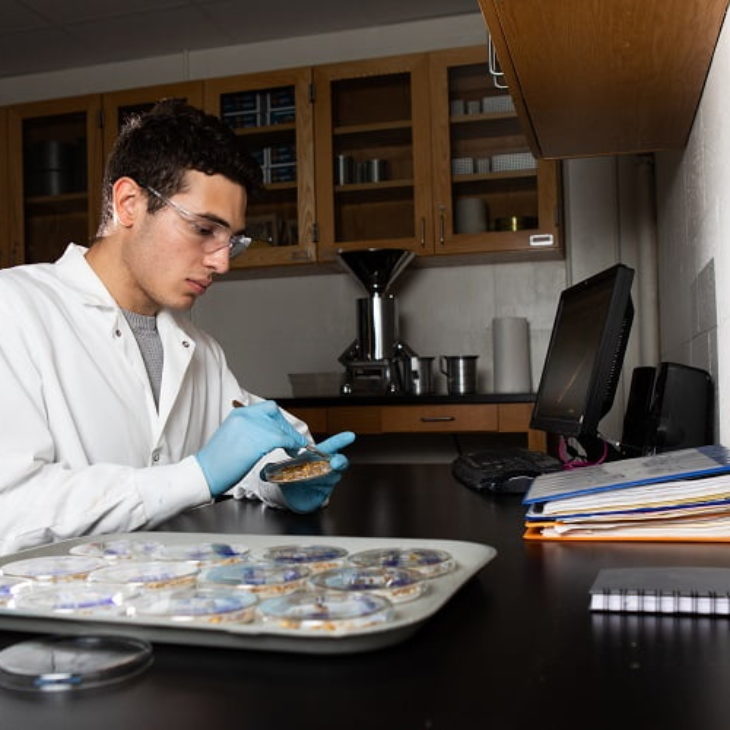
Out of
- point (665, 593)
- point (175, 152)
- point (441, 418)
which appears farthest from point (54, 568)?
point (441, 418)

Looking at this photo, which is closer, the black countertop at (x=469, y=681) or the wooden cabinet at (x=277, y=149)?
the black countertop at (x=469, y=681)

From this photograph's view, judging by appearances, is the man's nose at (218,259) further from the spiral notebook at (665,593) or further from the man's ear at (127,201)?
the spiral notebook at (665,593)

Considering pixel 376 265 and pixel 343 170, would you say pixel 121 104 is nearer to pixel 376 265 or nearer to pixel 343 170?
pixel 343 170

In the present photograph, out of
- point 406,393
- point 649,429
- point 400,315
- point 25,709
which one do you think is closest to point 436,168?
point 400,315

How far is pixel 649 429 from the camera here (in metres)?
1.42

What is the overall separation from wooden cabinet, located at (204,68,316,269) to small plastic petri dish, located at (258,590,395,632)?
3.12m

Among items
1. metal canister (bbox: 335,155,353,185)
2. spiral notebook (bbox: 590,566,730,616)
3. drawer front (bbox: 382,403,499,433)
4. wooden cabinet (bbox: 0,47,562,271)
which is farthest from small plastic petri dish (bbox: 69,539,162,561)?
metal canister (bbox: 335,155,353,185)

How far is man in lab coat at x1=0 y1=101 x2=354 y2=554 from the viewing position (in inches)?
53.2

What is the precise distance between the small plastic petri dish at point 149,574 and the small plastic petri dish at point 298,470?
1.54 ft

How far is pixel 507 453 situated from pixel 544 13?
2.36ft

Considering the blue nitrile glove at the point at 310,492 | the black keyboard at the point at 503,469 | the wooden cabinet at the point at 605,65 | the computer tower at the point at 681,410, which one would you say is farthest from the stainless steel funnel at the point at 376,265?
the blue nitrile glove at the point at 310,492

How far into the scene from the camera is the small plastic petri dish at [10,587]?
1.81ft

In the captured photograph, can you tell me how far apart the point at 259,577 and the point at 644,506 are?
1.51ft

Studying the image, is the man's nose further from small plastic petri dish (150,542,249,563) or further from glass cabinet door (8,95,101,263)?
glass cabinet door (8,95,101,263)
